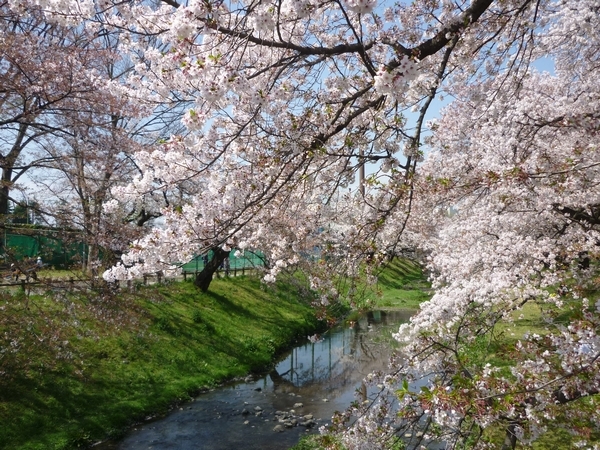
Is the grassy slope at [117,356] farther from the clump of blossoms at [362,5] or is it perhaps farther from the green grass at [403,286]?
the clump of blossoms at [362,5]

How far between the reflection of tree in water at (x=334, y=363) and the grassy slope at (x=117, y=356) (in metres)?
0.88

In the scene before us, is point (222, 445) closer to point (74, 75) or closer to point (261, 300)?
point (74, 75)

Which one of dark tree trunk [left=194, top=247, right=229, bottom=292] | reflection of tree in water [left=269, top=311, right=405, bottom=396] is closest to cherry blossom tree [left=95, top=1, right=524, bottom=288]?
reflection of tree in water [left=269, top=311, right=405, bottom=396]

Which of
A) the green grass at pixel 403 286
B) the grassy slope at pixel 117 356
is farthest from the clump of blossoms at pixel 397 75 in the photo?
the green grass at pixel 403 286

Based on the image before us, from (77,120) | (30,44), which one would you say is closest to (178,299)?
(77,120)

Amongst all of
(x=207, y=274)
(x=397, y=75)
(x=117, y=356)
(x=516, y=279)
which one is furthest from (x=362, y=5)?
(x=207, y=274)

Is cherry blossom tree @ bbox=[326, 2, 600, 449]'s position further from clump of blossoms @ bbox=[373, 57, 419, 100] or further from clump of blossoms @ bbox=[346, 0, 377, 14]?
clump of blossoms @ bbox=[346, 0, 377, 14]

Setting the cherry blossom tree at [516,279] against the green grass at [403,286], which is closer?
the cherry blossom tree at [516,279]

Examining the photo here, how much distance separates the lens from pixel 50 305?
508 inches

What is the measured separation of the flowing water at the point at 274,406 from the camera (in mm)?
9469

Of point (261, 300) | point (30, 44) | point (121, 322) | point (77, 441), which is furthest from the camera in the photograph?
point (261, 300)

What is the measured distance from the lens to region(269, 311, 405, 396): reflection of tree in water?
13.3 metres

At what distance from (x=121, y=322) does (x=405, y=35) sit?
867 centimetres

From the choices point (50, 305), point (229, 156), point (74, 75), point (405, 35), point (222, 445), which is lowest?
point (222, 445)
